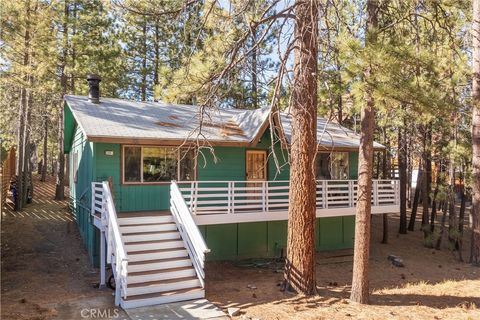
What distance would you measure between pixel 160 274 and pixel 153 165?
4.35 m

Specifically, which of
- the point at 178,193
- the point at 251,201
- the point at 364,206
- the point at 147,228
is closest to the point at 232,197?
the point at 251,201

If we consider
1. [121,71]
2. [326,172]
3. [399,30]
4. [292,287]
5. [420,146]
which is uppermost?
[121,71]

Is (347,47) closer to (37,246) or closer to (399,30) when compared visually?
(399,30)

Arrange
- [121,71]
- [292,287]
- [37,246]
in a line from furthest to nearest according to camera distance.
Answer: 1. [121,71]
2. [37,246]
3. [292,287]

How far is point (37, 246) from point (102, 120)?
15.1 feet

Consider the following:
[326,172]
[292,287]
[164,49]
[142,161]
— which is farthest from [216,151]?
[164,49]

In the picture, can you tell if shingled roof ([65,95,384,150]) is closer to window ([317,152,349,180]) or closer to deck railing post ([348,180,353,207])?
window ([317,152,349,180])

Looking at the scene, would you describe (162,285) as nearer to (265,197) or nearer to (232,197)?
(232,197)

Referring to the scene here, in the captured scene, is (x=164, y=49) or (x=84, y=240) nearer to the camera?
(x=84, y=240)

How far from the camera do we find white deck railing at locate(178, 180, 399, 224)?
10.6 metres

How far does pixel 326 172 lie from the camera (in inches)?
574

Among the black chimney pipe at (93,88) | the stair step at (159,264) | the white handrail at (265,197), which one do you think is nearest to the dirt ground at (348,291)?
the stair step at (159,264)

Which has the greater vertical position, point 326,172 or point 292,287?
point 326,172
